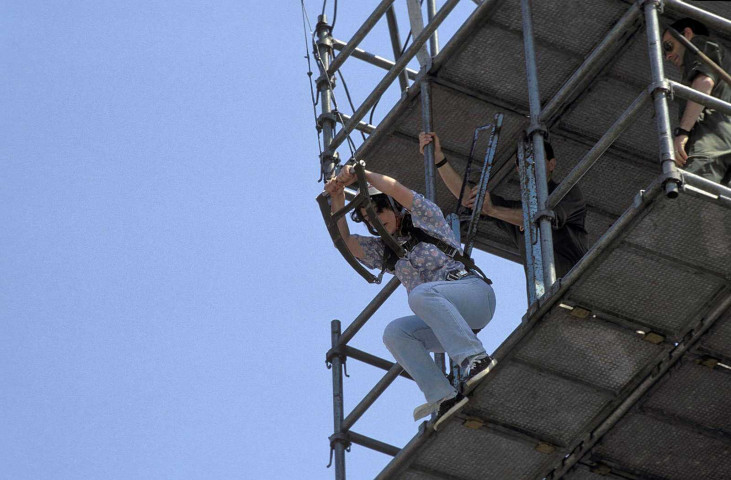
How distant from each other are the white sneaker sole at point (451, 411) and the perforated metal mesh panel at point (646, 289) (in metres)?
1.14

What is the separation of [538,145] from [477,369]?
5.99 feet

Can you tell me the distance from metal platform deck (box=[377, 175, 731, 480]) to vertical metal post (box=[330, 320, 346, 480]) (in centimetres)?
162

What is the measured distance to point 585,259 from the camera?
1155 centimetres

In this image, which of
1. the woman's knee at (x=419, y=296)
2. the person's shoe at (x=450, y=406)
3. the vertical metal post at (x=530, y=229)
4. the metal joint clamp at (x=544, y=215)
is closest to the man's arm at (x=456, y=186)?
the vertical metal post at (x=530, y=229)

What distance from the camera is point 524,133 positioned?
13.0 meters

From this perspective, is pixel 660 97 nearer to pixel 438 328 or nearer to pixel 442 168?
pixel 438 328

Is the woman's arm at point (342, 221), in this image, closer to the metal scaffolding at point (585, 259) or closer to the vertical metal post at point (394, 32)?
the metal scaffolding at point (585, 259)

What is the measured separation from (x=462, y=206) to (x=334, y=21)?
3.21 meters

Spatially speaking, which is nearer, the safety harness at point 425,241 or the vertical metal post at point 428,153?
the safety harness at point 425,241

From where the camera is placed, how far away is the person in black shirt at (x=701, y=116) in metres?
12.1

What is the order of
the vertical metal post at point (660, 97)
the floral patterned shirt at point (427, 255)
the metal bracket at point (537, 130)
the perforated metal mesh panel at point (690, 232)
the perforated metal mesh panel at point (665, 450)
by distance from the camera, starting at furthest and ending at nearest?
the perforated metal mesh panel at point (665, 450) → the metal bracket at point (537, 130) → the floral patterned shirt at point (427, 255) → the perforated metal mesh panel at point (690, 232) → the vertical metal post at point (660, 97)

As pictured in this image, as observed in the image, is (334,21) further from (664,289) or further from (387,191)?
(664,289)

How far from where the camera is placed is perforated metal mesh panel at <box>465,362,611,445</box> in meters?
12.2

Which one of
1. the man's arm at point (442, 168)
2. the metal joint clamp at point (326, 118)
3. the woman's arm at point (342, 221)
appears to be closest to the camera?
the woman's arm at point (342, 221)
